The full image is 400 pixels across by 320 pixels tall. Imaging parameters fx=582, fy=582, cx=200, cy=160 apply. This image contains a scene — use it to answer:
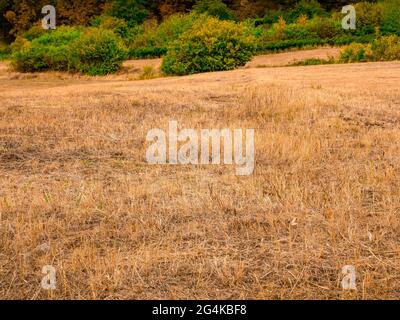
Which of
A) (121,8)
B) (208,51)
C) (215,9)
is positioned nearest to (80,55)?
(208,51)

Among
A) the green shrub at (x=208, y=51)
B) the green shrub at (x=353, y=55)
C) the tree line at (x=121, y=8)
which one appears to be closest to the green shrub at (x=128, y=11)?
the tree line at (x=121, y=8)

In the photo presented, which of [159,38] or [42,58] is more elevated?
[159,38]

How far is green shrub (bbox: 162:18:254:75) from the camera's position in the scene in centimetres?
3447

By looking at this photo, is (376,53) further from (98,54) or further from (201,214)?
(201,214)

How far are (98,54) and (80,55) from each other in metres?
1.67

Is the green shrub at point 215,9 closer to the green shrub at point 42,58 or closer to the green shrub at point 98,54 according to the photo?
the green shrub at point 42,58

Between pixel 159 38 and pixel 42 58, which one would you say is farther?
pixel 159 38

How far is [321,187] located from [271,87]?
11.2 meters

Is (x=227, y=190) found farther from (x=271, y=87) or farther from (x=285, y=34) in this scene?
(x=285, y=34)

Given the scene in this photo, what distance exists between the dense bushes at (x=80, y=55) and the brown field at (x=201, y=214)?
29547 mm

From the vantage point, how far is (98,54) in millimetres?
41781

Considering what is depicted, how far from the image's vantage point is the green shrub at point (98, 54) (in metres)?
41.8

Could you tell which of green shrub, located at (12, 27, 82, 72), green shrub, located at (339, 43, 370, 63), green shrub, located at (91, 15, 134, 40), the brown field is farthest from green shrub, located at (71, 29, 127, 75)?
the brown field

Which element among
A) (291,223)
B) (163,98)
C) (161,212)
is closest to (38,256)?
(161,212)
